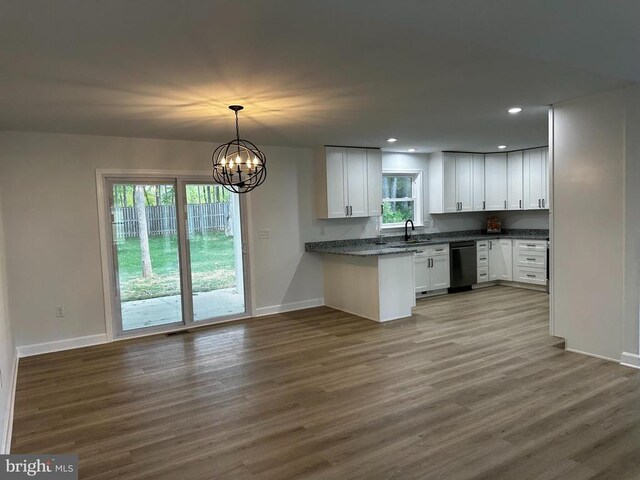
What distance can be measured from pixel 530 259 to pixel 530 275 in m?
0.26

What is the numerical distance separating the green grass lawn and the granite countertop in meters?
1.25

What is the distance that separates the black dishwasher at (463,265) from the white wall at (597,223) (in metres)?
3.01

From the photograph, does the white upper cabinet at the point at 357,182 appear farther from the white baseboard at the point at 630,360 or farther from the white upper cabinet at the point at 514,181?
the white baseboard at the point at 630,360

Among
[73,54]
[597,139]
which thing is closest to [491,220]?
[597,139]

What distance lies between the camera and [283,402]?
10.9ft

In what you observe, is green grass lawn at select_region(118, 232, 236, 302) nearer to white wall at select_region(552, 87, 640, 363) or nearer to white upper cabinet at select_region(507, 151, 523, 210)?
white wall at select_region(552, 87, 640, 363)

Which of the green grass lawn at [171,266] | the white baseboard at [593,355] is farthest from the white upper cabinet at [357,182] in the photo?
the white baseboard at [593,355]

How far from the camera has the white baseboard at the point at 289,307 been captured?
20.2 feet

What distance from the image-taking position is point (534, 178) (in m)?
7.54

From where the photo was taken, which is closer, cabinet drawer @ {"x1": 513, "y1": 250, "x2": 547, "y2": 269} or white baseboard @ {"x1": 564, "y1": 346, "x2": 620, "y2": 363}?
white baseboard @ {"x1": 564, "y1": 346, "x2": 620, "y2": 363}

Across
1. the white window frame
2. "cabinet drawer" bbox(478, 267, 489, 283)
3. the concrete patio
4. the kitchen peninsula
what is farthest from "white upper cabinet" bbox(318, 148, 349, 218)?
"cabinet drawer" bbox(478, 267, 489, 283)

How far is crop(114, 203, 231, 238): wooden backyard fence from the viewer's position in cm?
528

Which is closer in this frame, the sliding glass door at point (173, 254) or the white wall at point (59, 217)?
the white wall at point (59, 217)

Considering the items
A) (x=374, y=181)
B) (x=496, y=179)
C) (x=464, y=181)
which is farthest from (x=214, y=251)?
(x=496, y=179)
